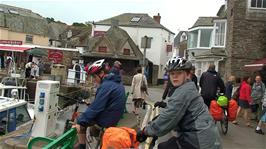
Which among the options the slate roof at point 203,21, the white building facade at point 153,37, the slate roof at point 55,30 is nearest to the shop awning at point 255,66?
the slate roof at point 203,21

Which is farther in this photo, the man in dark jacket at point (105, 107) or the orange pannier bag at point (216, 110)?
the orange pannier bag at point (216, 110)

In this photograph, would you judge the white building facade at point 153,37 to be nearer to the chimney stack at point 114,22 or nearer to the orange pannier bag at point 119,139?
the chimney stack at point 114,22

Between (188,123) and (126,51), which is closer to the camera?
(188,123)

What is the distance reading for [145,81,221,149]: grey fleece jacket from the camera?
4.29m

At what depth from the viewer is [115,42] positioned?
61781 millimetres

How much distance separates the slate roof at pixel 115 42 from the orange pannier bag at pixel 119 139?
55.1m

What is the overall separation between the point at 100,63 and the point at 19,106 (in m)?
9.51

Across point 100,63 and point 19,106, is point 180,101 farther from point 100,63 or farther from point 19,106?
point 19,106

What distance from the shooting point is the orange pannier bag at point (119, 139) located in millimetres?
4488

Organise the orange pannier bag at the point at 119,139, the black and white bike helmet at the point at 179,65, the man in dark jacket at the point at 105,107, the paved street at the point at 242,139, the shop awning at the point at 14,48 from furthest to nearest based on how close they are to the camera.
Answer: the shop awning at the point at 14,48 < the paved street at the point at 242,139 < the man in dark jacket at the point at 105,107 < the black and white bike helmet at the point at 179,65 < the orange pannier bag at the point at 119,139

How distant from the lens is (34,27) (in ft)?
243

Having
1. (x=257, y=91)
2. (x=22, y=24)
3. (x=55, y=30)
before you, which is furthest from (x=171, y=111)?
(x=55, y=30)

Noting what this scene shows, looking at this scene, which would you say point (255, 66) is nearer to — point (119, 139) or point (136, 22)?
point (119, 139)

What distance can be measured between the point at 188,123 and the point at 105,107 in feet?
5.45
